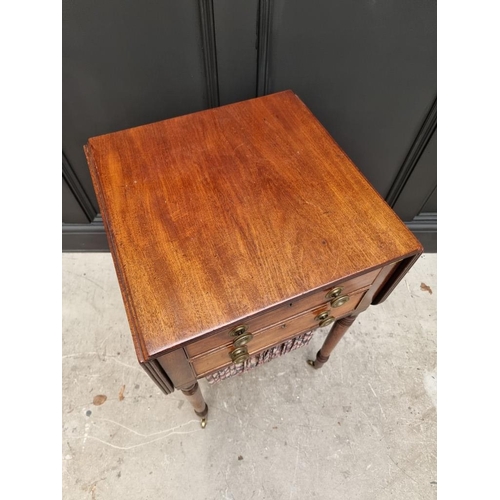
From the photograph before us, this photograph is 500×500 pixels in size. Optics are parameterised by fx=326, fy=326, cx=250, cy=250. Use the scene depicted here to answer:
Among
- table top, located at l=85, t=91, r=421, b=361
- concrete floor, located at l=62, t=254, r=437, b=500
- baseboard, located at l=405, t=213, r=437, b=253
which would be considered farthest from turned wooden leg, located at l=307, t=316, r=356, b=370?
baseboard, located at l=405, t=213, r=437, b=253

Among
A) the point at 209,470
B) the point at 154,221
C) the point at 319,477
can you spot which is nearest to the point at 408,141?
the point at 154,221

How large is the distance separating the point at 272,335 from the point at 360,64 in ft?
2.60

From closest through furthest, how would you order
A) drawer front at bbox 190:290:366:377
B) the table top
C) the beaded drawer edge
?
the table top
drawer front at bbox 190:290:366:377
the beaded drawer edge

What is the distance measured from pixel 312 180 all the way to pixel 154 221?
0.34 metres

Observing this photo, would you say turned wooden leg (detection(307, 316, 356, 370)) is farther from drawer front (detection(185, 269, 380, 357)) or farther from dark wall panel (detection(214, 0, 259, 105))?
dark wall panel (detection(214, 0, 259, 105))

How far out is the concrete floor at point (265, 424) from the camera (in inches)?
40.6

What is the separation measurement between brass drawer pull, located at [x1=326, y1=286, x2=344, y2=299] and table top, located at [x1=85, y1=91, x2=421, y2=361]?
6 cm

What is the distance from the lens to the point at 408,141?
3.81 feet

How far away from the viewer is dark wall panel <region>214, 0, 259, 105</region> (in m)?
0.80

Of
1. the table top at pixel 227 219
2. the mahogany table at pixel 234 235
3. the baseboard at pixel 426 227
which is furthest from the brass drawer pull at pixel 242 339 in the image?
the baseboard at pixel 426 227

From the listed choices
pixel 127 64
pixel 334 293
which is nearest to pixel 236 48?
pixel 127 64

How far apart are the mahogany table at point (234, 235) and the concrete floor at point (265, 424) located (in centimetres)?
41

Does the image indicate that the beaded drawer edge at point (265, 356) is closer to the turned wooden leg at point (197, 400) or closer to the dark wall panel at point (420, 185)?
the turned wooden leg at point (197, 400)

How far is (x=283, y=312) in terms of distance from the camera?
63 centimetres
